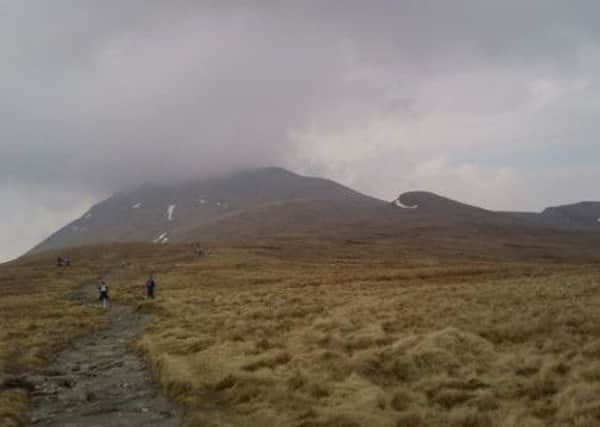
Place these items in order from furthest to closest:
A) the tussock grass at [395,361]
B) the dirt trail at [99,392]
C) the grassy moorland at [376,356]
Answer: the dirt trail at [99,392] < the grassy moorland at [376,356] < the tussock grass at [395,361]

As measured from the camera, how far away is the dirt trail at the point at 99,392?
15.9 meters

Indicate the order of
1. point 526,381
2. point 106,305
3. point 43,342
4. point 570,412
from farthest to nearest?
point 106,305 < point 43,342 < point 526,381 < point 570,412

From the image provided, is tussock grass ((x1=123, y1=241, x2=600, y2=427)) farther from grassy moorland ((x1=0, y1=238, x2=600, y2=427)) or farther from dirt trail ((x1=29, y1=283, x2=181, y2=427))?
dirt trail ((x1=29, y1=283, x2=181, y2=427))

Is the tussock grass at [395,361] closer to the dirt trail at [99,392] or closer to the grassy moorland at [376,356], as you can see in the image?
the grassy moorland at [376,356]

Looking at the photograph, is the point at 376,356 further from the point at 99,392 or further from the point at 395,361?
the point at 99,392

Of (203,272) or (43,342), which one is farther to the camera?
(203,272)

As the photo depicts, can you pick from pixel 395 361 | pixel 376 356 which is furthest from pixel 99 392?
pixel 395 361

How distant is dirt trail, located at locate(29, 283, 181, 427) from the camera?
52.1 ft

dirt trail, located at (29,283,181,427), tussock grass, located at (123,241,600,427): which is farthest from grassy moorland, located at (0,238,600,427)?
dirt trail, located at (29,283,181,427)

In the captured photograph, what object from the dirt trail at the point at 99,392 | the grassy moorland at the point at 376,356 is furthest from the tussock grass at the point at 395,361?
the dirt trail at the point at 99,392

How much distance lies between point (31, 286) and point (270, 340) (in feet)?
186

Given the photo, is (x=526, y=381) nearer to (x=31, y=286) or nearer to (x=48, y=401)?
(x=48, y=401)

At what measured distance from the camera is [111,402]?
17.7m

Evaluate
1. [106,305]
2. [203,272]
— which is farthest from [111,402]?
[203,272]
